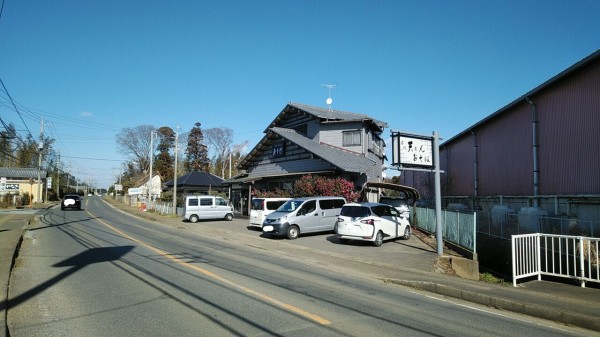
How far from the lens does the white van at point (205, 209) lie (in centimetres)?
2939

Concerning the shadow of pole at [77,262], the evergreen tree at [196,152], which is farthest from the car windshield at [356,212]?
the evergreen tree at [196,152]

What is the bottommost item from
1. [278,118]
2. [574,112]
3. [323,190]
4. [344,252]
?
[344,252]

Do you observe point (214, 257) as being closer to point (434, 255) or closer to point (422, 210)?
point (434, 255)

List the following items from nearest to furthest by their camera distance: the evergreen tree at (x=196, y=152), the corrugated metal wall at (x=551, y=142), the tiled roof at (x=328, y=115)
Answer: the corrugated metal wall at (x=551, y=142)
the tiled roof at (x=328, y=115)
the evergreen tree at (x=196, y=152)

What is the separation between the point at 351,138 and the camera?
99.5 feet

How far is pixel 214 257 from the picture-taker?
1270cm

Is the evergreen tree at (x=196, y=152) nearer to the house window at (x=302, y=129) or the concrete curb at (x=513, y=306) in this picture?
the house window at (x=302, y=129)

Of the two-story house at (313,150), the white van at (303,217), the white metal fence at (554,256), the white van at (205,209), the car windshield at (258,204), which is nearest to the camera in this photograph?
the white metal fence at (554,256)

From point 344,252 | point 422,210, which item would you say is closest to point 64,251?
point 344,252

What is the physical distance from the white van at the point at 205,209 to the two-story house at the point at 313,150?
110 inches

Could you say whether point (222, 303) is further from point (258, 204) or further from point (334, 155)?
point (334, 155)

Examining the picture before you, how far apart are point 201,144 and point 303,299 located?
7537 cm

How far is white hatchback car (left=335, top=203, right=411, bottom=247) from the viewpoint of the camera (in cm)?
1575

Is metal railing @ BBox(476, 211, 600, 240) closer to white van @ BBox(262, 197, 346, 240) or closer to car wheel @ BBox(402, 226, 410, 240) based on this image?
car wheel @ BBox(402, 226, 410, 240)
